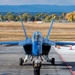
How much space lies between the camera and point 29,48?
846 inches

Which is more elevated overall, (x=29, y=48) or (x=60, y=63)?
(x=29, y=48)

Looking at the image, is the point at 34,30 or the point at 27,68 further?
the point at 34,30

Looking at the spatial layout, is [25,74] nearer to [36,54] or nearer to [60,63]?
[36,54]

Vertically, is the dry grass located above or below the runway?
below

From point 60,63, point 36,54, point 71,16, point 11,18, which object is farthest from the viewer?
point 11,18

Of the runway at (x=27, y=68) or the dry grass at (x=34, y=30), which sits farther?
the dry grass at (x=34, y=30)

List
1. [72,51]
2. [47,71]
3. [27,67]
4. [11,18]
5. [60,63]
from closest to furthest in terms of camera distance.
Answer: [47,71] → [27,67] → [60,63] → [72,51] → [11,18]

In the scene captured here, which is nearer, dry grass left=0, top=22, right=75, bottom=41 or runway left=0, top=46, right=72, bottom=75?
runway left=0, top=46, right=72, bottom=75

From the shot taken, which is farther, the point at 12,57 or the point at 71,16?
the point at 71,16

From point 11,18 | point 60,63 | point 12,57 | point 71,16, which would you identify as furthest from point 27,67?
point 11,18

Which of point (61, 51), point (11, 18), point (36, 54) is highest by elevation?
point (36, 54)

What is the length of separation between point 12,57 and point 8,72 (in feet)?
24.3

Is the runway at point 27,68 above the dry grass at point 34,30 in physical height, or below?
above

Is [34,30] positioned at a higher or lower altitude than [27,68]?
lower
